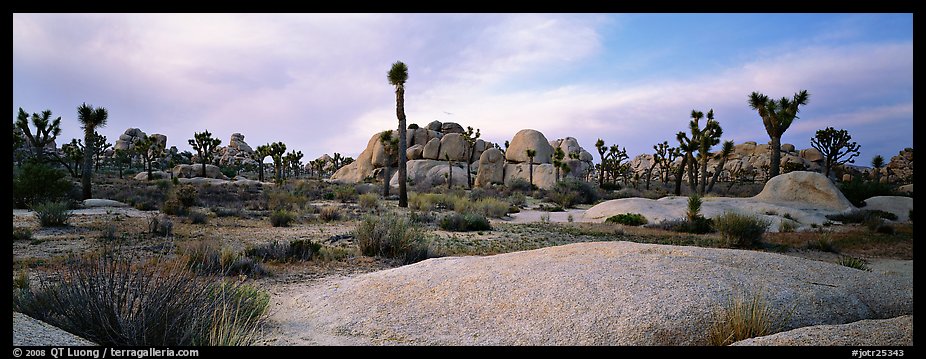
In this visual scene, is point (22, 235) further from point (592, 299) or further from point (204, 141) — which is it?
point (204, 141)

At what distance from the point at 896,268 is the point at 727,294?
845 centimetres

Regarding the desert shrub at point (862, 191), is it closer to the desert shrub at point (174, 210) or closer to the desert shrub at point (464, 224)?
the desert shrub at point (464, 224)

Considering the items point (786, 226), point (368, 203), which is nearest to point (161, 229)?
point (368, 203)

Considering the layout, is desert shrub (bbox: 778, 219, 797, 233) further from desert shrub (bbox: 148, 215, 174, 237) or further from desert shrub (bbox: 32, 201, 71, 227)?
desert shrub (bbox: 32, 201, 71, 227)

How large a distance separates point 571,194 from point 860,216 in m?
14.5

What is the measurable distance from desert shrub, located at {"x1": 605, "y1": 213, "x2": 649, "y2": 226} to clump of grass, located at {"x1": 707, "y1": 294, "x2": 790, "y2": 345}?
50.3 ft

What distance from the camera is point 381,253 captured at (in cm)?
1052

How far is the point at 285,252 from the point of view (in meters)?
9.80

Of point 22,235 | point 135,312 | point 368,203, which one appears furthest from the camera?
point 368,203

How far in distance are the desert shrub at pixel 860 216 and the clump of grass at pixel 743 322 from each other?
19300 millimetres

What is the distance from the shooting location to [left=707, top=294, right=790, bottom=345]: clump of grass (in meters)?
4.32
